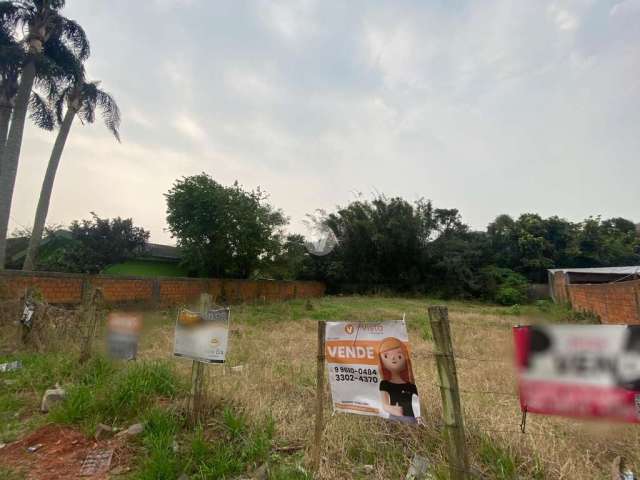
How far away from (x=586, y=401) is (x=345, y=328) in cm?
131

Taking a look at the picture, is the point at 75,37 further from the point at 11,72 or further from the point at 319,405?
the point at 319,405

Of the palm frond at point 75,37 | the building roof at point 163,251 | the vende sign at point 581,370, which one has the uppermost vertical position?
the palm frond at point 75,37

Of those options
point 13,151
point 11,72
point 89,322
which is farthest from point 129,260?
point 89,322

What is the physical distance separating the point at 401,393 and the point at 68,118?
15.8 metres

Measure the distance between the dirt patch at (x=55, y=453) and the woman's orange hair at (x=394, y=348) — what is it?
199 cm

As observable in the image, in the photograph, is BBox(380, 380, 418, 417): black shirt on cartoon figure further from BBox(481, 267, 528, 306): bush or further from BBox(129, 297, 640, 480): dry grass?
BBox(481, 267, 528, 306): bush

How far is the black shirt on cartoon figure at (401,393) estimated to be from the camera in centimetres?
206

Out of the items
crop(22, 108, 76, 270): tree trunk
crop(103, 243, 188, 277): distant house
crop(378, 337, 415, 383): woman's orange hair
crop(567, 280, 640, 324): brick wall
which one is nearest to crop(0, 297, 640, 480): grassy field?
crop(378, 337, 415, 383): woman's orange hair

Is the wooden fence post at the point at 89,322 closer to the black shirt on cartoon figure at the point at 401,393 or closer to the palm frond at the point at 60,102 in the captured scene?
the black shirt on cartoon figure at the point at 401,393

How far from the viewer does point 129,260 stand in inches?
627

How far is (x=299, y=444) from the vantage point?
2557mm

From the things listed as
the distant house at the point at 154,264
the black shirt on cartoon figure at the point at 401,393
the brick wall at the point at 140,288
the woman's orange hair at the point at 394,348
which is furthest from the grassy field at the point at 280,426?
the distant house at the point at 154,264

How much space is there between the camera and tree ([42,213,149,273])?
1438 centimetres

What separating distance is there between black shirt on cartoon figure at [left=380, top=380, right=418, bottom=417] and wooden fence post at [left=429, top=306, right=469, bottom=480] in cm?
23
